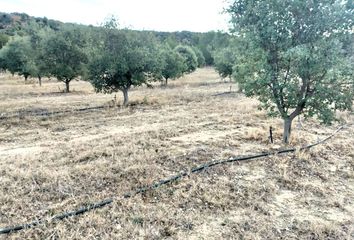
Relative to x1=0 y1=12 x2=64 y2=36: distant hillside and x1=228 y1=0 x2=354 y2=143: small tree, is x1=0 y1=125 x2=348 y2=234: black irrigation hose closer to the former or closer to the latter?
x1=228 y1=0 x2=354 y2=143: small tree

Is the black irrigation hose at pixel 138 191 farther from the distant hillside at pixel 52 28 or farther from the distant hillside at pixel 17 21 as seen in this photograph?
the distant hillside at pixel 17 21

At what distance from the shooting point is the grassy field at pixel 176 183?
494 cm

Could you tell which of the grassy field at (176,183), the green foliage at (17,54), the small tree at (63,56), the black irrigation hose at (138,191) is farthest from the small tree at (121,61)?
the green foliage at (17,54)

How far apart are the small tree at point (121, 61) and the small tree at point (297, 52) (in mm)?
9278

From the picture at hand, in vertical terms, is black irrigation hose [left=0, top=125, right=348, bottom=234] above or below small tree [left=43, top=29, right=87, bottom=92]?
below

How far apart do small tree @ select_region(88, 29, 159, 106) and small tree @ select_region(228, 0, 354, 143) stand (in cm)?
928

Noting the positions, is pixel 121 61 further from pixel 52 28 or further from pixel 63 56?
pixel 52 28

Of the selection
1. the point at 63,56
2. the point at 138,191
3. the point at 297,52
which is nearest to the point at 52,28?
the point at 63,56

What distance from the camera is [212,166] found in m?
7.37

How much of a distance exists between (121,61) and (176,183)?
12.0 meters

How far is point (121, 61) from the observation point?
673 inches

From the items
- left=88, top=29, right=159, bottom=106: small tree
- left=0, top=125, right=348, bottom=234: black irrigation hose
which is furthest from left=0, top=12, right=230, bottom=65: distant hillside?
left=0, top=125, right=348, bottom=234: black irrigation hose

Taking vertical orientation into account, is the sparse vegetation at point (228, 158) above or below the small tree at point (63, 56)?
below

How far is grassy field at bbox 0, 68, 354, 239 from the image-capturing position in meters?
4.94
